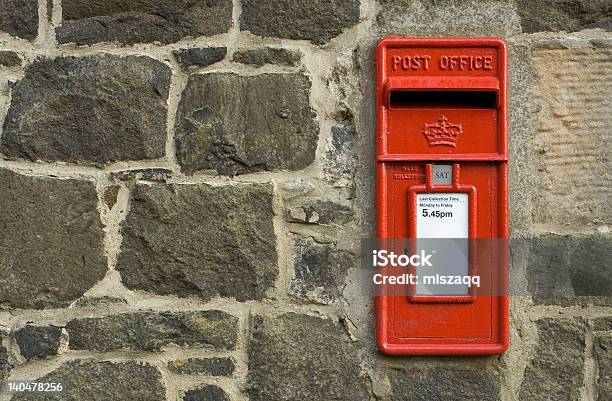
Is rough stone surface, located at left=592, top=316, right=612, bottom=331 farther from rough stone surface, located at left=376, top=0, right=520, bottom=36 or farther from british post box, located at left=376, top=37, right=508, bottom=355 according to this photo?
rough stone surface, located at left=376, top=0, right=520, bottom=36

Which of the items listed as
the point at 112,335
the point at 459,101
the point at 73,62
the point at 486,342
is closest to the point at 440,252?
the point at 486,342

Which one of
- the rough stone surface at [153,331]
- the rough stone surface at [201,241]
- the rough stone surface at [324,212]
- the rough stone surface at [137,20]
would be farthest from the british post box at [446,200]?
the rough stone surface at [137,20]

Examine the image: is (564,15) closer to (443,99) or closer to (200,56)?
(443,99)

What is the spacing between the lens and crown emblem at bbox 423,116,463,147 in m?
2.15

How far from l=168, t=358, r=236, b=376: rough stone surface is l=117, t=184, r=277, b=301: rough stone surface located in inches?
7.1

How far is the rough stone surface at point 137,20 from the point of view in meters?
2.26

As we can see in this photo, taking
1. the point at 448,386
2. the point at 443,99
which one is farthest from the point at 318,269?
the point at 443,99

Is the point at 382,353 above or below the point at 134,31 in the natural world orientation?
below

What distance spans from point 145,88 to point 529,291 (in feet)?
4.10

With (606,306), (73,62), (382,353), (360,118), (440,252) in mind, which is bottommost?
(382,353)

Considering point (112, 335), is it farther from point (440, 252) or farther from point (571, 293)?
point (571, 293)

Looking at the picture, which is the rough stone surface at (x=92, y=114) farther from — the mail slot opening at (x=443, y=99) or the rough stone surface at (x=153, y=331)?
the mail slot opening at (x=443, y=99)

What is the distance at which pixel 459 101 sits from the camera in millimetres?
2146

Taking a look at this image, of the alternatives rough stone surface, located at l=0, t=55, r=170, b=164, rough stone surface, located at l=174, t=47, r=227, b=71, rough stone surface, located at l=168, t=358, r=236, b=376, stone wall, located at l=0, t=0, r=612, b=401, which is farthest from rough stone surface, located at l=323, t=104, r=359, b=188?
rough stone surface, located at l=168, t=358, r=236, b=376
